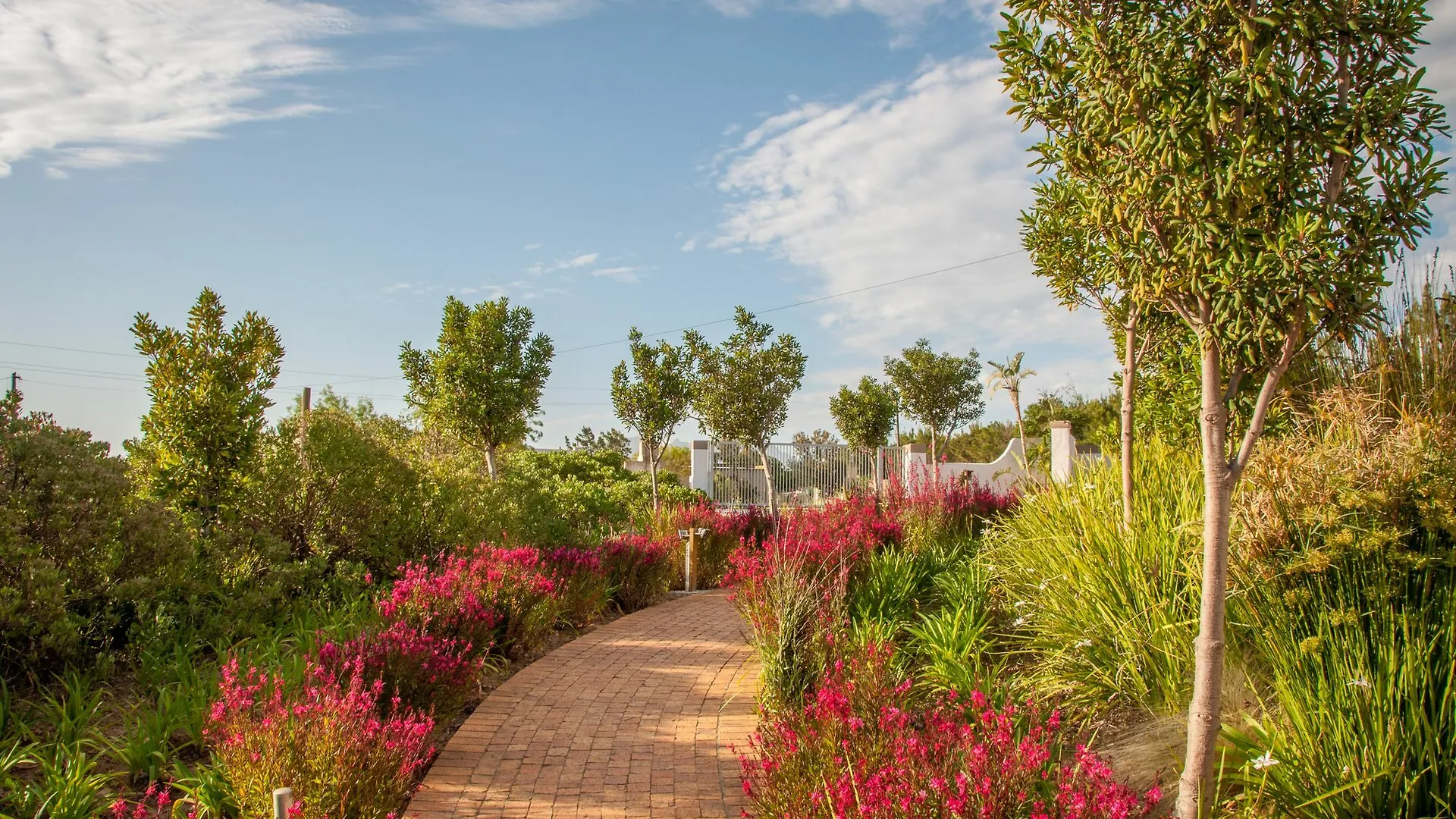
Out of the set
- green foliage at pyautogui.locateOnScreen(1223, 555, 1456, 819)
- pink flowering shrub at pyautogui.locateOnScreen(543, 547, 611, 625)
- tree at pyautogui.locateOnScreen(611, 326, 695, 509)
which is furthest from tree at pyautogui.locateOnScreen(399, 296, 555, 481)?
green foliage at pyautogui.locateOnScreen(1223, 555, 1456, 819)

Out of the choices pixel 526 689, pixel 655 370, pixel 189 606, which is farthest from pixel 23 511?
pixel 655 370

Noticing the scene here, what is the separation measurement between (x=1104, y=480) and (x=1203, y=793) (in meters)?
3.30

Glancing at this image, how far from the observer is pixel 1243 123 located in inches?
109

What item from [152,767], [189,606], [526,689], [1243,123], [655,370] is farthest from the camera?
[655,370]

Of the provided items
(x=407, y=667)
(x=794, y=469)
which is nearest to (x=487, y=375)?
(x=407, y=667)

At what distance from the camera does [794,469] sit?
23.6m

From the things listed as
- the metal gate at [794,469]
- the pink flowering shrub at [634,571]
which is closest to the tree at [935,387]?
the metal gate at [794,469]

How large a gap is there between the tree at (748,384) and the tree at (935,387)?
33.8 ft

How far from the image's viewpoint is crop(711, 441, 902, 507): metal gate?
75.0 feet

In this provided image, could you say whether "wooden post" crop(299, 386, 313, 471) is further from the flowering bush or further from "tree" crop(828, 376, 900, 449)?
"tree" crop(828, 376, 900, 449)

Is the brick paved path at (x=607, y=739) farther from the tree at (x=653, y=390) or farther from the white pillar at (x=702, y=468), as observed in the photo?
the white pillar at (x=702, y=468)

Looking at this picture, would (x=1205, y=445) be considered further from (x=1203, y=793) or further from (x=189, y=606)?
(x=189, y=606)

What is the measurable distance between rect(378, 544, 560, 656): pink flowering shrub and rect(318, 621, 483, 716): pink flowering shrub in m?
0.48

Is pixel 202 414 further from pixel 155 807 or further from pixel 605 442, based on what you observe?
pixel 605 442
